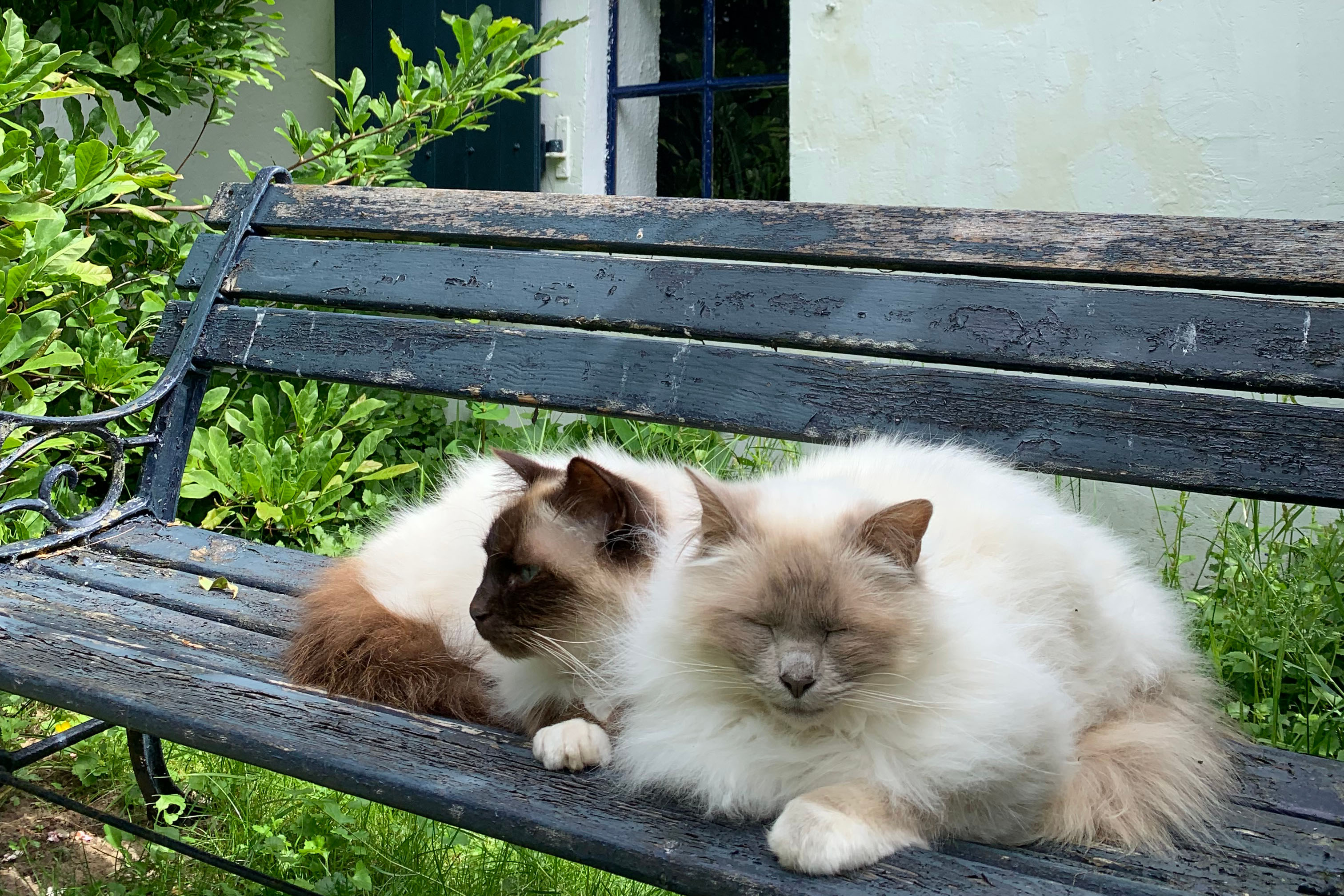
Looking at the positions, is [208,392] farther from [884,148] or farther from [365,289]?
[884,148]

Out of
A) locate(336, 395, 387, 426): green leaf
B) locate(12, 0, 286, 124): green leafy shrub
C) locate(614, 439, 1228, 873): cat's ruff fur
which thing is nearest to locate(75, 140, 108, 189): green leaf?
locate(12, 0, 286, 124): green leafy shrub

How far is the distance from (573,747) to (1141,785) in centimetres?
82

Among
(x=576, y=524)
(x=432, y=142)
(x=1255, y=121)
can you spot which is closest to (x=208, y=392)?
(x=432, y=142)

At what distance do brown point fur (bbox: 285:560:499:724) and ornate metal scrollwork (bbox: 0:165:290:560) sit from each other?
0.89 metres

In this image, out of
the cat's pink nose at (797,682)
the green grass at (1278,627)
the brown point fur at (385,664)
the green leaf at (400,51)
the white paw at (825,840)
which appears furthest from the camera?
the green leaf at (400,51)

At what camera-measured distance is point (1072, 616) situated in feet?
6.02

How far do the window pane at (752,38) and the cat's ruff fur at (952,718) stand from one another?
3615 mm

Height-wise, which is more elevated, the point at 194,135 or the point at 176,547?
the point at 194,135

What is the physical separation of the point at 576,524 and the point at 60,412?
2.86 m

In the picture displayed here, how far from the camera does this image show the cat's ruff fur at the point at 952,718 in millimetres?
1510

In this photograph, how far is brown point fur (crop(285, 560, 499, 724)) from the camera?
201 cm

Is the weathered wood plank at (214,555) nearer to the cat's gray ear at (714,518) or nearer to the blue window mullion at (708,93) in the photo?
the cat's gray ear at (714,518)

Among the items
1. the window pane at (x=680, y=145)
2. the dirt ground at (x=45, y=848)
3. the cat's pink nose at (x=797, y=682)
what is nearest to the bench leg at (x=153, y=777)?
the dirt ground at (x=45, y=848)

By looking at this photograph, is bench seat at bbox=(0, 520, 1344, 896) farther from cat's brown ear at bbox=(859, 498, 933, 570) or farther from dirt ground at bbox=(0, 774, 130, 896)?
dirt ground at bbox=(0, 774, 130, 896)
